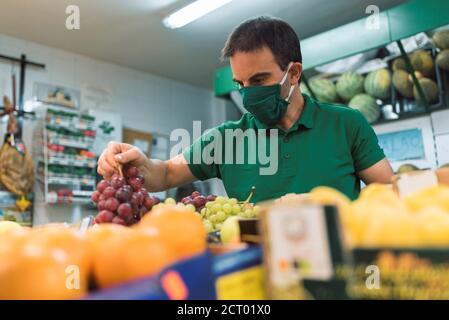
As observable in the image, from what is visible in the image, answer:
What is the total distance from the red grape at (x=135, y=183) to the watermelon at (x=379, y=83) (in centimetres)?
256

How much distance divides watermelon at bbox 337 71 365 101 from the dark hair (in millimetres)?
1849

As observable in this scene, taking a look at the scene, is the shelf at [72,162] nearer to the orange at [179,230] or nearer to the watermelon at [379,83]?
the watermelon at [379,83]

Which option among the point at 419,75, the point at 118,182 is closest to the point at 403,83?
the point at 419,75

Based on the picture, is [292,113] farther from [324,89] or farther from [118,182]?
[324,89]

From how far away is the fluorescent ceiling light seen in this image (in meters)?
3.32

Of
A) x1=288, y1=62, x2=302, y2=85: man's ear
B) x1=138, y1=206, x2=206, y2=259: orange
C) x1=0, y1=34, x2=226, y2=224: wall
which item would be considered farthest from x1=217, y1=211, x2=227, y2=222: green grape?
x1=0, y1=34, x2=226, y2=224: wall

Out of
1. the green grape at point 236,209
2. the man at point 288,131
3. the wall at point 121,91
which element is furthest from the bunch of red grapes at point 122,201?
the wall at point 121,91

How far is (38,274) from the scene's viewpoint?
1.27 ft

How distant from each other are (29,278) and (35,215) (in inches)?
157

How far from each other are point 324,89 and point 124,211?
2804 mm

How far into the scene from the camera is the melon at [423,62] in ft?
9.51

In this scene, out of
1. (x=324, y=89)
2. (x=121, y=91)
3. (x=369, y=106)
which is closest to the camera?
(x=369, y=106)

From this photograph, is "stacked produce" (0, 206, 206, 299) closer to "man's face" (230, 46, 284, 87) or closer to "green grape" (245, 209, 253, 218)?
"green grape" (245, 209, 253, 218)
